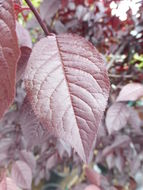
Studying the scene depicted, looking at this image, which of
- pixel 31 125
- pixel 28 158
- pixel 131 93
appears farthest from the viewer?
pixel 28 158

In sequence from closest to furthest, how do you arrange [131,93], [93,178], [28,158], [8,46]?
[8,46], [131,93], [93,178], [28,158]

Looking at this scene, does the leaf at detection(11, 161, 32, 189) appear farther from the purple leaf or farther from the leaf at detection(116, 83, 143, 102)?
the leaf at detection(116, 83, 143, 102)

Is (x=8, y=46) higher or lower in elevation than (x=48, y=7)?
A: lower

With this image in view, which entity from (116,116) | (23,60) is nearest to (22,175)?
(116,116)

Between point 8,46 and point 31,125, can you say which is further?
point 31,125

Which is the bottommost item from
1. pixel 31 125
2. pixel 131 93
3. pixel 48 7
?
pixel 31 125

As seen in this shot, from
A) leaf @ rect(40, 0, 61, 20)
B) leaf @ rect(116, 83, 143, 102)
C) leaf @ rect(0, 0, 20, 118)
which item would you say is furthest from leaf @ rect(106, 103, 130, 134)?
leaf @ rect(0, 0, 20, 118)

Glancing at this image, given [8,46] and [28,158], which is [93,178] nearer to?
[28,158]
